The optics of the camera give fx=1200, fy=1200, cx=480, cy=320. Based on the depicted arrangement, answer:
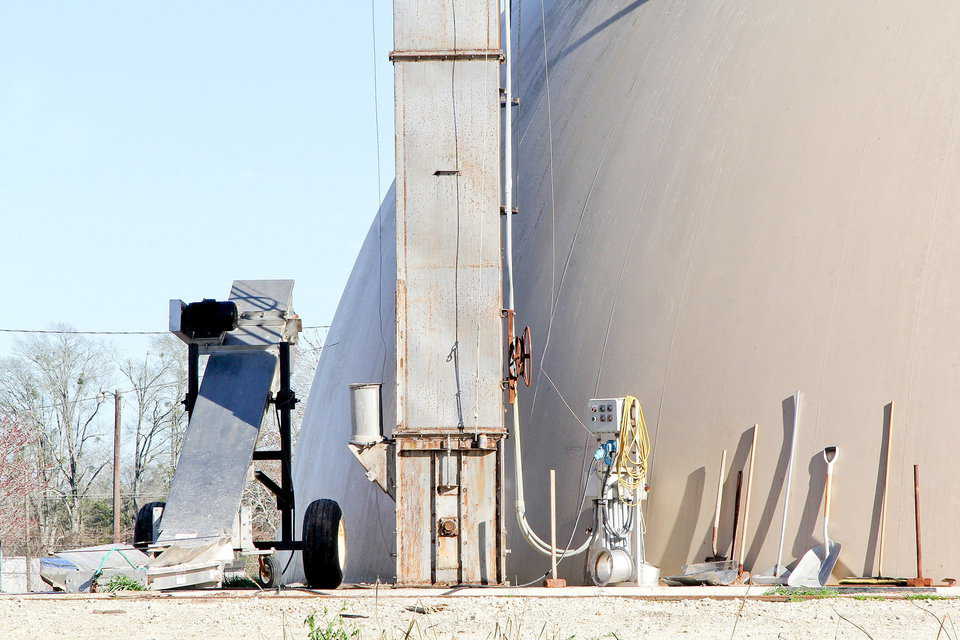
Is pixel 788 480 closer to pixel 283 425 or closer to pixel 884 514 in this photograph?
pixel 884 514

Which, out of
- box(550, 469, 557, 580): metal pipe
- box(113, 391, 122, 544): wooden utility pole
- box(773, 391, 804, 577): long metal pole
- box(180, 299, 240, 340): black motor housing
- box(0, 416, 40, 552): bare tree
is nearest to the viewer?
box(773, 391, 804, 577): long metal pole

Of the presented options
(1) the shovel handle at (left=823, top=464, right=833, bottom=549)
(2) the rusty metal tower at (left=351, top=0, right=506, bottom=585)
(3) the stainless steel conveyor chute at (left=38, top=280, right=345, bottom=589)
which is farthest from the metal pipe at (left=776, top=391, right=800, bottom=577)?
(3) the stainless steel conveyor chute at (left=38, top=280, right=345, bottom=589)

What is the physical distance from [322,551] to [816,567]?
446 cm

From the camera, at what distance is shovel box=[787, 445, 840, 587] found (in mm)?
9664

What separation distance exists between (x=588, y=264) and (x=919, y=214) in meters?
3.20

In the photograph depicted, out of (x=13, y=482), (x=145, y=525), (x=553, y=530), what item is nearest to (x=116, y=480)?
(x=13, y=482)

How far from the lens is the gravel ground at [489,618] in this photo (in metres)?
8.12

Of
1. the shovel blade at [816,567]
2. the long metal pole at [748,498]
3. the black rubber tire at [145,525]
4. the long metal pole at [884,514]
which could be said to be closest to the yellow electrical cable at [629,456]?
the long metal pole at [748,498]

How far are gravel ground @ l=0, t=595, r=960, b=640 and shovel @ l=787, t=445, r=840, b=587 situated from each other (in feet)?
2.26

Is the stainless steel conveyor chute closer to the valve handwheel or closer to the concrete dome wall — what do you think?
the valve handwheel

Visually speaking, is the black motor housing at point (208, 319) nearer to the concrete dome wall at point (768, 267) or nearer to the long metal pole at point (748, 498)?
the concrete dome wall at point (768, 267)

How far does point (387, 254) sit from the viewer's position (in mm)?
16859

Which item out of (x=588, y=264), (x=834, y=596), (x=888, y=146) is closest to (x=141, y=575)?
(x=588, y=264)

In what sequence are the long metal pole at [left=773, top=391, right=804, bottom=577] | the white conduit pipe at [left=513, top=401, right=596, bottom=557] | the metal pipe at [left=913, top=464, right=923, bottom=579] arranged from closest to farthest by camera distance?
the metal pipe at [left=913, top=464, right=923, bottom=579], the long metal pole at [left=773, top=391, right=804, bottom=577], the white conduit pipe at [left=513, top=401, right=596, bottom=557]
